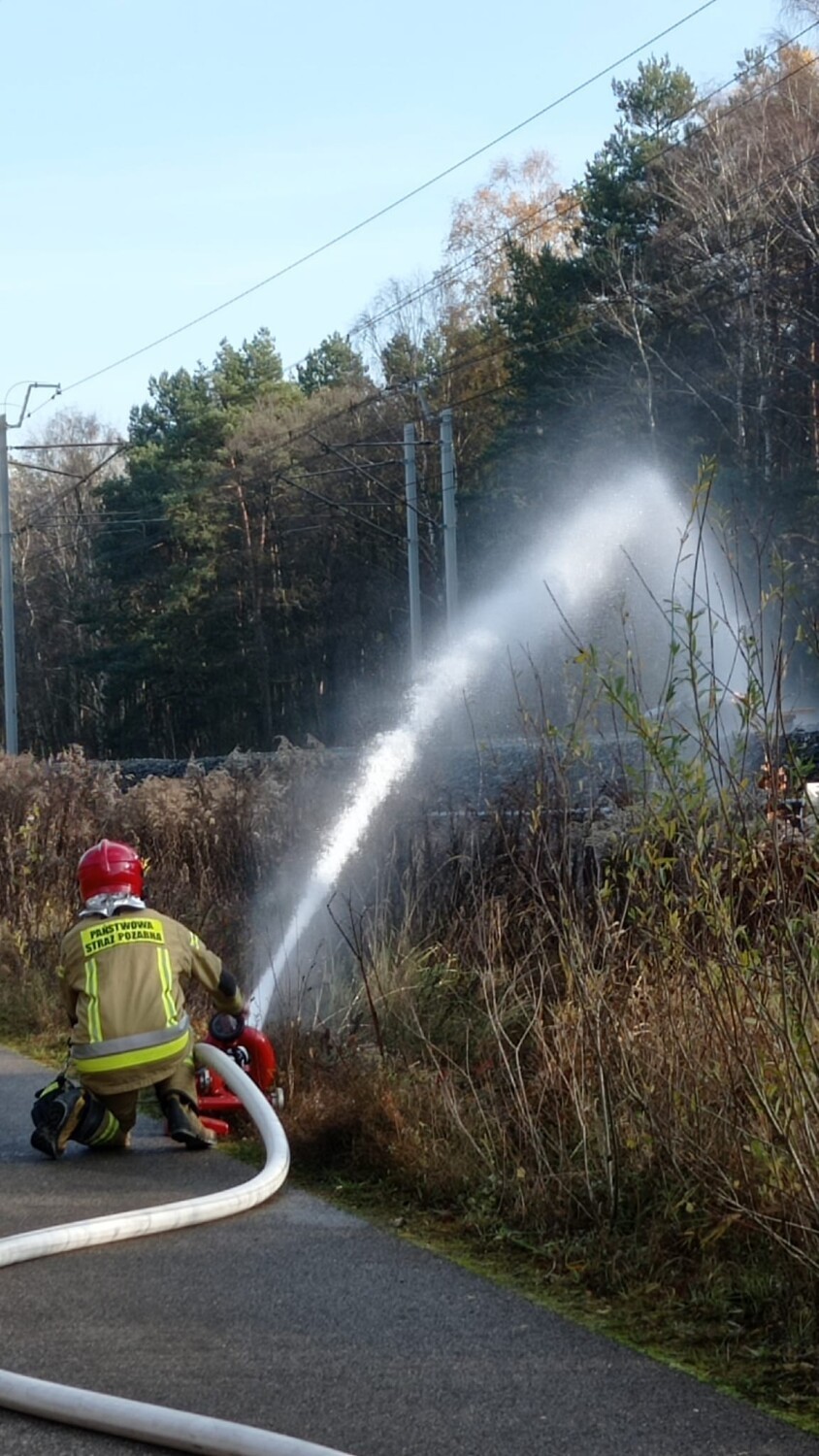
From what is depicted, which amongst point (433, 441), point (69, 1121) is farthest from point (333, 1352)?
point (433, 441)

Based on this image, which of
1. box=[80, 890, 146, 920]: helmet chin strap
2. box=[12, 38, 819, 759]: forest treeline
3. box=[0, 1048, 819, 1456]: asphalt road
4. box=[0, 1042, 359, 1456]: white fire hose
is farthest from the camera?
box=[12, 38, 819, 759]: forest treeline

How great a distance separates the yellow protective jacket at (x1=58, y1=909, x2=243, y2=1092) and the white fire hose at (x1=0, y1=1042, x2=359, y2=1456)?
1.00m

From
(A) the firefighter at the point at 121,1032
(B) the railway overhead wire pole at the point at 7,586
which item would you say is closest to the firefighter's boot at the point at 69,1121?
(A) the firefighter at the point at 121,1032

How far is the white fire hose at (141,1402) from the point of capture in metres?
4.02

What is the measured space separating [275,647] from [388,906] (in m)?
54.6

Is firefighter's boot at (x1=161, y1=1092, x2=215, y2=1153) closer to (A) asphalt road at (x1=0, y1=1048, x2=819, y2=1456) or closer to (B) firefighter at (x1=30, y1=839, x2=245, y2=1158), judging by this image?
(B) firefighter at (x1=30, y1=839, x2=245, y2=1158)

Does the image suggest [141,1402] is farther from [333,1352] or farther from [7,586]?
[7,586]

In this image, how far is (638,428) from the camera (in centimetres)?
3959

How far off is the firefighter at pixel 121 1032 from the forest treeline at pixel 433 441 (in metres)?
9.66

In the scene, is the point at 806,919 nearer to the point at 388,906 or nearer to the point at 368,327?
the point at 388,906

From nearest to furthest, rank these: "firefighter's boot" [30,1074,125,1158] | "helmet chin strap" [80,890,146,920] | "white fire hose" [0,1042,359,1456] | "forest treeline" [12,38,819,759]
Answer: "white fire hose" [0,1042,359,1456] < "firefighter's boot" [30,1074,125,1158] < "helmet chin strap" [80,890,146,920] < "forest treeline" [12,38,819,759]

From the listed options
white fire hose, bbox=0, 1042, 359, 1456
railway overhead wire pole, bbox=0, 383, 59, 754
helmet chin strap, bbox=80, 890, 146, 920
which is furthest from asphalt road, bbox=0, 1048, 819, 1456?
railway overhead wire pole, bbox=0, 383, 59, 754

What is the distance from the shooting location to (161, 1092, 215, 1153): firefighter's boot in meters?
7.37

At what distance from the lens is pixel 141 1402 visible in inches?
174
